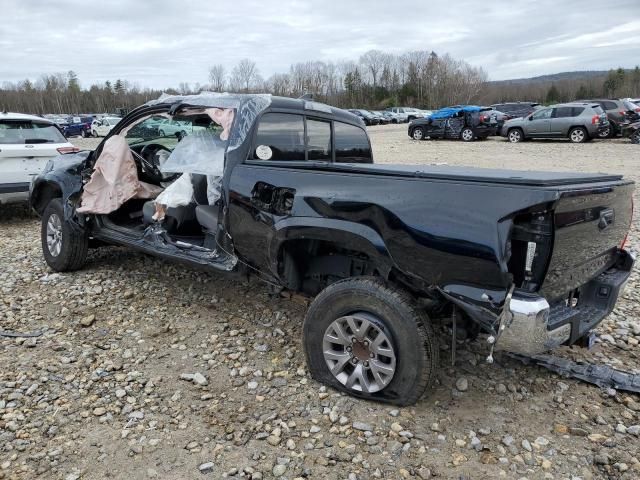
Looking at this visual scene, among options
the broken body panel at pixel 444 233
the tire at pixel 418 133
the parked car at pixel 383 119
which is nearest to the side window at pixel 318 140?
the broken body panel at pixel 444 233

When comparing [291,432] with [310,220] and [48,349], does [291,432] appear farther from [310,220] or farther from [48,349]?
[48,349]

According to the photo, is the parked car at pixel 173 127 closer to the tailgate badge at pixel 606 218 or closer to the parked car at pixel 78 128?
the tailgate badge at pixel 606 218

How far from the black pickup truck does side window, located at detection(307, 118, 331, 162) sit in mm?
17

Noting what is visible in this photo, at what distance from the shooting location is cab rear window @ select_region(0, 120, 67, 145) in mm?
7684

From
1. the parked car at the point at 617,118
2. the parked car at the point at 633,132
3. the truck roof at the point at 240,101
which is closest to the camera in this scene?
the truck roof at the point at 240,101

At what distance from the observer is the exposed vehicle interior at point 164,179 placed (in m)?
4.12

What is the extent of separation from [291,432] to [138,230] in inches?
109

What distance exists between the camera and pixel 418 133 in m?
25.0

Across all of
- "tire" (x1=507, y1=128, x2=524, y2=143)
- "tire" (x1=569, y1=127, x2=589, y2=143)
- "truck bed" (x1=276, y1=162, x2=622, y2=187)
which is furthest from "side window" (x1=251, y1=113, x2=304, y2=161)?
"tire" (x1=507, y1=128, x2=524, y2=143)

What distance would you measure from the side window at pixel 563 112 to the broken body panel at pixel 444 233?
1919 centimetres

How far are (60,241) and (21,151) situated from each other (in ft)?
10.4

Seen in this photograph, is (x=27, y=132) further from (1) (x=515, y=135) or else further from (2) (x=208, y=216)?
(1) (x=515, y=135)

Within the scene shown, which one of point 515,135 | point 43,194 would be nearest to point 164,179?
point 43,194

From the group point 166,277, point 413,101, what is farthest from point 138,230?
point 413,101
